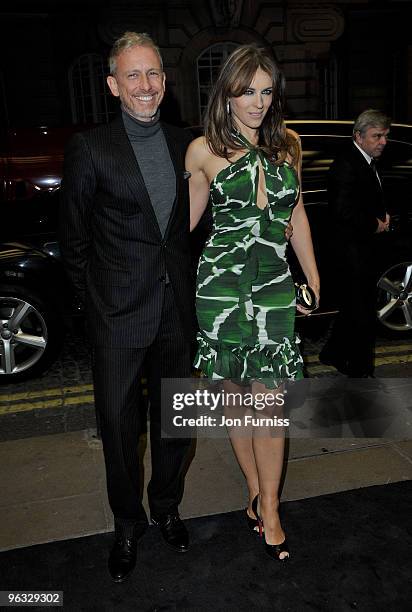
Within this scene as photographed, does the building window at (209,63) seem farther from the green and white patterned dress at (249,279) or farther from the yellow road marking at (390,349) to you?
the green and white patterned dress at (249,279)

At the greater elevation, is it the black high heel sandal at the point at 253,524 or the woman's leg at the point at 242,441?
the woman's leg at the point at 242,441

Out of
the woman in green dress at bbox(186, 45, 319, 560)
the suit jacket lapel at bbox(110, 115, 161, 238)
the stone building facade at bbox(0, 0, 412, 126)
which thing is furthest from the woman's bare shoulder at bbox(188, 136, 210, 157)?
the stone building facade at bbox(0, 0, 412, 126)

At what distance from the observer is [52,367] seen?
15.9ft

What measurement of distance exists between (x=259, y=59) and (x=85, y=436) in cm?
240

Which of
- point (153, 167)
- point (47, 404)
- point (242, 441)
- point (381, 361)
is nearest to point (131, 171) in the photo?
point (153, 167)

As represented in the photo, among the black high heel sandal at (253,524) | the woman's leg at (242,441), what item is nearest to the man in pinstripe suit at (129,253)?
the woman's leg at (242,441)

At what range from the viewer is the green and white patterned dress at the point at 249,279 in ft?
7.46

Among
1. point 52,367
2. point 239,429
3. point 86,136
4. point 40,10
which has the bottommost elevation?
point 52,367

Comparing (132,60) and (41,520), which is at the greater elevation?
(132,60)

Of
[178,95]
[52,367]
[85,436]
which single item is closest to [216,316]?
[85,436]

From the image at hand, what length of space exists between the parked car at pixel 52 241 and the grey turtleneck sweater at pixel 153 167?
1.97 m

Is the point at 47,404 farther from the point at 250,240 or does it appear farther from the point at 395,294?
the point at 395,294

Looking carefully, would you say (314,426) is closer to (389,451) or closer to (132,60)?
(389,451)

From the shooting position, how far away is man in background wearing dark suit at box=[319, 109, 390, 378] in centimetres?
377
